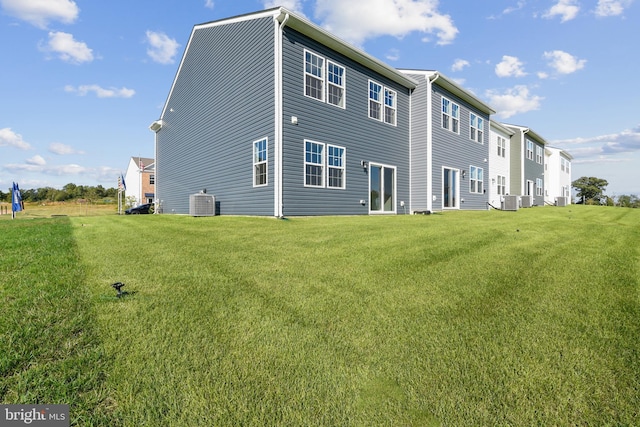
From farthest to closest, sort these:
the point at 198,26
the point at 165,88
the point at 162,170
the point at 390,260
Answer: the point at 162,170, the point at 165,88, the point at 198,26, the point at 390,260

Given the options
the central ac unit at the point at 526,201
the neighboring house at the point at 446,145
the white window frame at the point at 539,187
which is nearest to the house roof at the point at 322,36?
the neighboring house at the point at 446,145

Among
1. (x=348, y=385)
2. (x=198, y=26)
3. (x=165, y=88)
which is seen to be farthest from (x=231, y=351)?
(x=165, y=88)

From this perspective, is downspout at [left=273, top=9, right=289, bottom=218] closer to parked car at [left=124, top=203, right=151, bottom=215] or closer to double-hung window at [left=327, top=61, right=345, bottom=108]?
double-hung window at [left=327, top=61, right=345, bottom=108]

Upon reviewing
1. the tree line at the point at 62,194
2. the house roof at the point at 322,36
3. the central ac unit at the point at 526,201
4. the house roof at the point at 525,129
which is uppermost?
the house roof at the point at 525,129

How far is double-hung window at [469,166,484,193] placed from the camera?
16953 mm

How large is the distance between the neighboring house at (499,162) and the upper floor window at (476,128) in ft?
7.15

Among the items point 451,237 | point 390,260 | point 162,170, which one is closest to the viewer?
point 390,260

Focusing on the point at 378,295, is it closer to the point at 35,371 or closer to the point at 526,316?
the point at 526,316

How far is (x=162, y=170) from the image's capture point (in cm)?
1930

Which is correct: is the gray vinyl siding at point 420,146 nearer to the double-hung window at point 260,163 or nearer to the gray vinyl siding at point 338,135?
the gray vinyl siding at point 338,135

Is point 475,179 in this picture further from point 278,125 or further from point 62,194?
point 62,194

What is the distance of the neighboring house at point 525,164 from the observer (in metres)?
22.3

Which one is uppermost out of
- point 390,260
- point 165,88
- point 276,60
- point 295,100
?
point 165,88

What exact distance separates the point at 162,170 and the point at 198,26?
9604 mm
